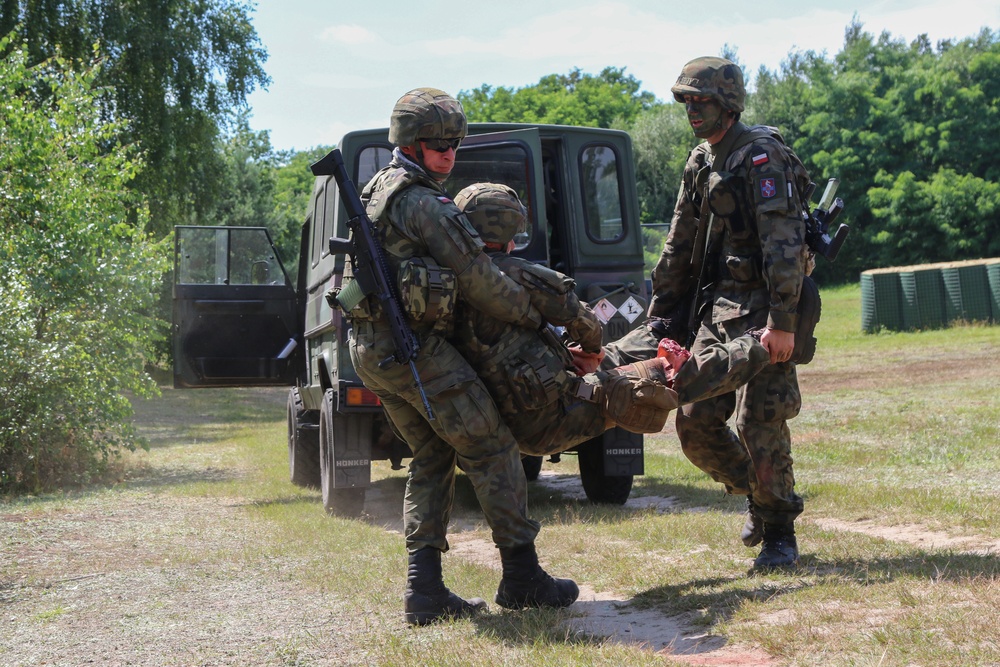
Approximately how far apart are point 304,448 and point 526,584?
5.87 m

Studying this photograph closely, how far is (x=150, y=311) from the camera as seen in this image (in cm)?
1357

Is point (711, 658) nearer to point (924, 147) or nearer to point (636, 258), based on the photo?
point (636, 258)

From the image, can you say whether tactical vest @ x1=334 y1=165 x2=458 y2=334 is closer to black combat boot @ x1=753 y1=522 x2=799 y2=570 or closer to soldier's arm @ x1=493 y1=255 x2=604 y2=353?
soldier's arm @ x1=493 y1=255 x2=604 y2=353

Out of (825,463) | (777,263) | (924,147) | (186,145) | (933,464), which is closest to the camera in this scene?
(777,263)

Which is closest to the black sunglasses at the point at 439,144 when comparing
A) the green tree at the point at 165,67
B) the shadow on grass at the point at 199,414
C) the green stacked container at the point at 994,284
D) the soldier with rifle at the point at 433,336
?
the soldier with rifle at the point at 433,336

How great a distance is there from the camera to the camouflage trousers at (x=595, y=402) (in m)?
4.63

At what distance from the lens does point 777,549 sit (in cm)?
506

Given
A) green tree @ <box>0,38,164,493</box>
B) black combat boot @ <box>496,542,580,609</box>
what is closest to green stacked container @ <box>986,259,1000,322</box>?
green tree @ <box>0,38,164,493</box>

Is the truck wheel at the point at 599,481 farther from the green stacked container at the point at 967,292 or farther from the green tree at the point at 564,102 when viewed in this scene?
the green tree at the point at 564,102

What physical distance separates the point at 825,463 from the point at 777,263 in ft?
15.7

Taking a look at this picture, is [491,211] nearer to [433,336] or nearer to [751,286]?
[433,336]


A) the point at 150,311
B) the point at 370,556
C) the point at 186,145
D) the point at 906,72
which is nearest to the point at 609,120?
the point at 906,72

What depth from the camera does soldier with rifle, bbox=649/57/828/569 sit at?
478cm

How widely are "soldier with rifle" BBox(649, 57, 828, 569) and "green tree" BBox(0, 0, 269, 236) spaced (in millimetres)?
17082
